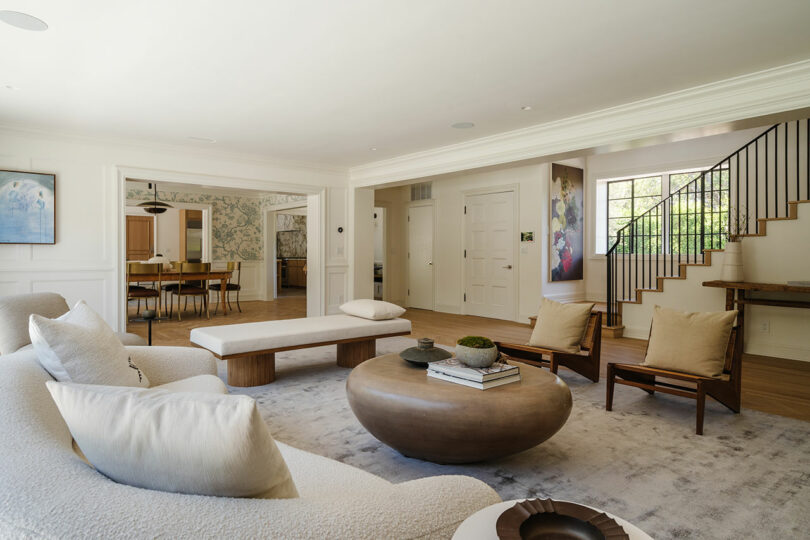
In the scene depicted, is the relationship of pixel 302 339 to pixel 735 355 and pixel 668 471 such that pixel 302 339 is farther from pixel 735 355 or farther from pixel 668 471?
pixel 735 355

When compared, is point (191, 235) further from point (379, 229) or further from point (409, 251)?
point (409, 251)

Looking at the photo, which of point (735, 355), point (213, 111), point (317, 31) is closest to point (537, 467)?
point (735, 355)

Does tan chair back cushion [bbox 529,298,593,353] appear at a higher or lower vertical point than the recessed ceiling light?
lower

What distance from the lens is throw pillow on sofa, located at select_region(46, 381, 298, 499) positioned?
825 millimetres

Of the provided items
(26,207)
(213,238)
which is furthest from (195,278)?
(26,207)

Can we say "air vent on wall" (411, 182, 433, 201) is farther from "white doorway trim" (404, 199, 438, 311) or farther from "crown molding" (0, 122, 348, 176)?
"crown molding" (0, 122, 348, 176)

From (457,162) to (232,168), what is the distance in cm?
306

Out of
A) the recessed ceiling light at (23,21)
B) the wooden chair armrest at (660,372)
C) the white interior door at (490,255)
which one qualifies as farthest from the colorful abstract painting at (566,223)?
the recessed ceiling light at (23,21)

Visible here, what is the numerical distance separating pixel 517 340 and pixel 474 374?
377 centimetres

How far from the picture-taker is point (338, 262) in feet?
24.8

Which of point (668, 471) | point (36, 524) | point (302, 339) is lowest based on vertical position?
point (668, 471)

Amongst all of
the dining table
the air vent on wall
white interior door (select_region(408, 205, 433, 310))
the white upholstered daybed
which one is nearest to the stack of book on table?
the white upholstered daybed

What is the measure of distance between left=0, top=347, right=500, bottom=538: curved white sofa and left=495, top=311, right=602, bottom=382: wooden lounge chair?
2.85m

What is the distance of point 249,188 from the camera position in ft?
22.1
